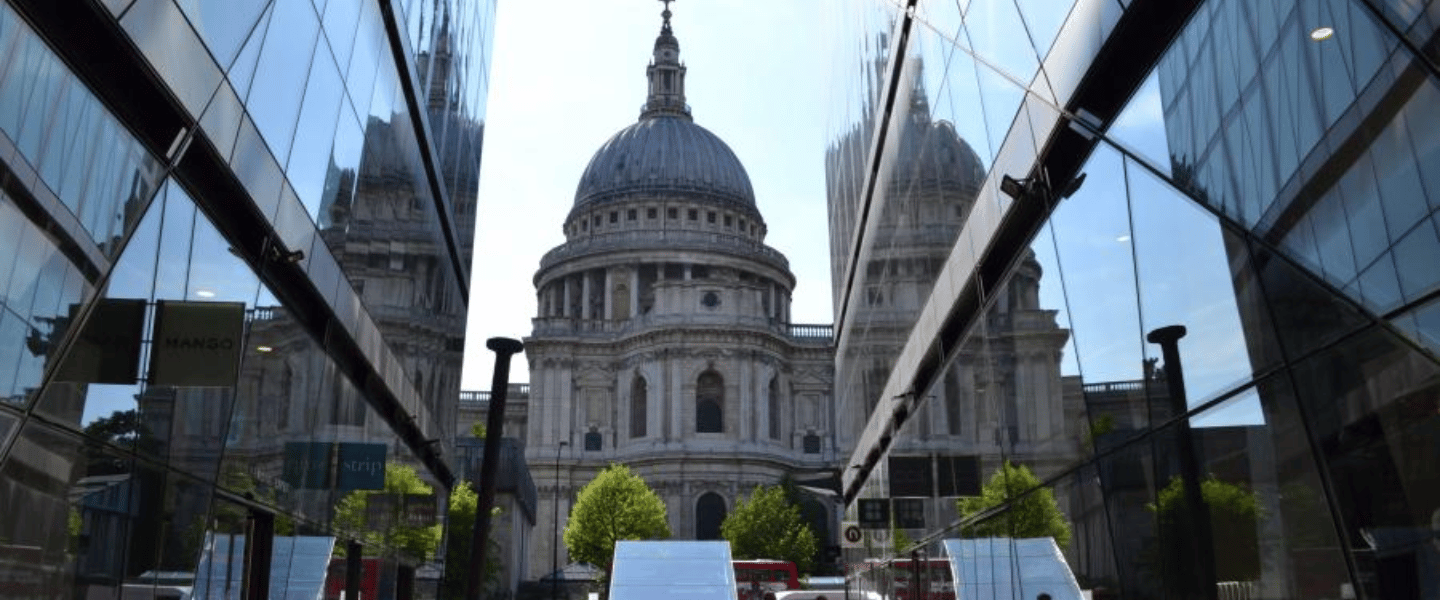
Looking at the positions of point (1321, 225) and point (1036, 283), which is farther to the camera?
point (1036, 283)

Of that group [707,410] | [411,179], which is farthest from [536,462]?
[411,179]

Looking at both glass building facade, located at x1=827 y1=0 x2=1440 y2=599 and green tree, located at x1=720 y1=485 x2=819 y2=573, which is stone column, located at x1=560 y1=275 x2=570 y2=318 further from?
glass building facade, located at x1=827 y1=0 x2=1440 y2=599

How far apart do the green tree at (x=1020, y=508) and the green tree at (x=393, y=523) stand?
7689mm

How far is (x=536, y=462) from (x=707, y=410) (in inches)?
538

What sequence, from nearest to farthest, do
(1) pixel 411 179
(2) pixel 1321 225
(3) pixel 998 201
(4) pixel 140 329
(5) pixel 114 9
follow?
(2) pixel 1321 225 < (5) pixel 114 9 < (4) pixel 140 329 < (3) pixel 998 201 < (1) pixel 411 179

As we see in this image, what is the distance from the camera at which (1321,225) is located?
208 inches

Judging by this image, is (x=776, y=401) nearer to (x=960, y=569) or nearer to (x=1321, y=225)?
(x=960, y=569)

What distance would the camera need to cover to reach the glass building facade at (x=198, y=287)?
253 inches

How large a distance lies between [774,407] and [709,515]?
10.1m

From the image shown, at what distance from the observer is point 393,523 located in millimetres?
19812

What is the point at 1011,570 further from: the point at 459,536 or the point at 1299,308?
the point at 459,536

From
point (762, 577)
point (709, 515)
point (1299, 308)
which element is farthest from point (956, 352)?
point (709, 515)

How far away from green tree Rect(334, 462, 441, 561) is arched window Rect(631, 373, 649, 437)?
2860 inches

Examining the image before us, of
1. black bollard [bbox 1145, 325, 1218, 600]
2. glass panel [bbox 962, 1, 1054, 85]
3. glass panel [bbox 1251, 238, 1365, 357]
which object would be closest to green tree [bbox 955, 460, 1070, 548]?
black bollard [bbox 1145, 325, 1218, 600]
